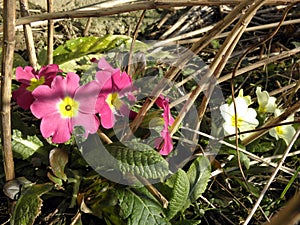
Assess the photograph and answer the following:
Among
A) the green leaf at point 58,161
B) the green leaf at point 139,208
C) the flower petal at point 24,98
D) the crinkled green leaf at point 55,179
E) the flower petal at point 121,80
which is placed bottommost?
the green leaf at point 139,208

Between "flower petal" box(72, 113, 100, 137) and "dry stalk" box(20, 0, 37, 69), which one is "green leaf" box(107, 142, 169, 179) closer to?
"flower petal" box(72, 113, 100, 137)

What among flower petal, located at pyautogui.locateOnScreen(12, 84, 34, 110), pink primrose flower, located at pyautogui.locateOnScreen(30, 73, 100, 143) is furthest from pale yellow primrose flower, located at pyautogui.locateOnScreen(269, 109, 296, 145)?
flower petal, located at pyautogui.locateOnScreen(12, 84, 34, 110)

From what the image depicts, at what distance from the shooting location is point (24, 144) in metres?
1.33

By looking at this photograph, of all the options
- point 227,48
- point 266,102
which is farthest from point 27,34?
point 266,102

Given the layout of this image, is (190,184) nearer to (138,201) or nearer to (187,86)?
(138,201)

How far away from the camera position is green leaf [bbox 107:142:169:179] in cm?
118

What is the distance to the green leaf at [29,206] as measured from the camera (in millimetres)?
1155

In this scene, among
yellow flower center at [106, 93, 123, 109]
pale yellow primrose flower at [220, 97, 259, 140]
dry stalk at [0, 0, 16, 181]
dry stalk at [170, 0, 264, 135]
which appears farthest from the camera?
pale yellow primrose flower at [220, 97, 259, 140]

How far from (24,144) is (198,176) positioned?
437 millimetres

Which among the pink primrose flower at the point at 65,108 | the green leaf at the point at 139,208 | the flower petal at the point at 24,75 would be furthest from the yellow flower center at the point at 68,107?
the green leaf at the point at 139,208

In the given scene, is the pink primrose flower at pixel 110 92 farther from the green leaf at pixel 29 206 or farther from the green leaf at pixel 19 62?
the green leaf at pixel 19 62

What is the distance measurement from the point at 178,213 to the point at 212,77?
0.35 meters

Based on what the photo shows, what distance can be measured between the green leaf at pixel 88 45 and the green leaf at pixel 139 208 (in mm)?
618

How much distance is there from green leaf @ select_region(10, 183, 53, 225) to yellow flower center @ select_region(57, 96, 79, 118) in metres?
0.16
